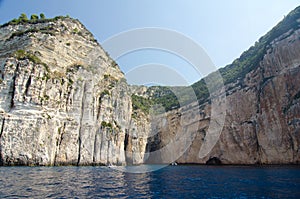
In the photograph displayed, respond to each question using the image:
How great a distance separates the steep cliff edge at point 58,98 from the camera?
3928 centimetres

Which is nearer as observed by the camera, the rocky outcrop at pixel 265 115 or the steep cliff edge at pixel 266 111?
the rocky outcrop at pixel 265 115

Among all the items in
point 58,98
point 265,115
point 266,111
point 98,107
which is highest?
point 98,107

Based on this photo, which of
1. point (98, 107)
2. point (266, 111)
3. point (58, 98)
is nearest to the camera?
point (266, 111)

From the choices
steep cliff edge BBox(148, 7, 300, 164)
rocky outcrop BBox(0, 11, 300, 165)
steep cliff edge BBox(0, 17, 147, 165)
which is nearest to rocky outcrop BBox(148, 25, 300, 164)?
steep cliff edge BBox(148, 7, 300, 164)

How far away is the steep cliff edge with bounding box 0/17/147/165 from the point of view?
39281 mm

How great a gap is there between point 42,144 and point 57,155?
450cm

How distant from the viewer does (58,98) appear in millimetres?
47031

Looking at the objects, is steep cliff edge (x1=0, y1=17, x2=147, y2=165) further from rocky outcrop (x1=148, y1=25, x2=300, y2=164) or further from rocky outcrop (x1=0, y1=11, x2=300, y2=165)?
rocky outcrop (x1=148, y1=25, x2=300, y2=164)

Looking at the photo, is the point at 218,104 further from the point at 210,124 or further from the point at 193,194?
the point at 193,194

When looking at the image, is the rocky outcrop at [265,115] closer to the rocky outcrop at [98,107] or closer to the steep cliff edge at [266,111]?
the steep cliff edge at [266,111]

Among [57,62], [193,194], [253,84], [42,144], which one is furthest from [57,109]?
[253,84]

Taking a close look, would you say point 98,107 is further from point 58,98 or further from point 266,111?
point 266,111

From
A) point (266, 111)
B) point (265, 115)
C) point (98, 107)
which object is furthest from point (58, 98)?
point (266, 111)

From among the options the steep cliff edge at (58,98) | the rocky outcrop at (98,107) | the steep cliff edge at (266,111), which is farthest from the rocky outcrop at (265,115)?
the steep cliff edge at (58,98)
